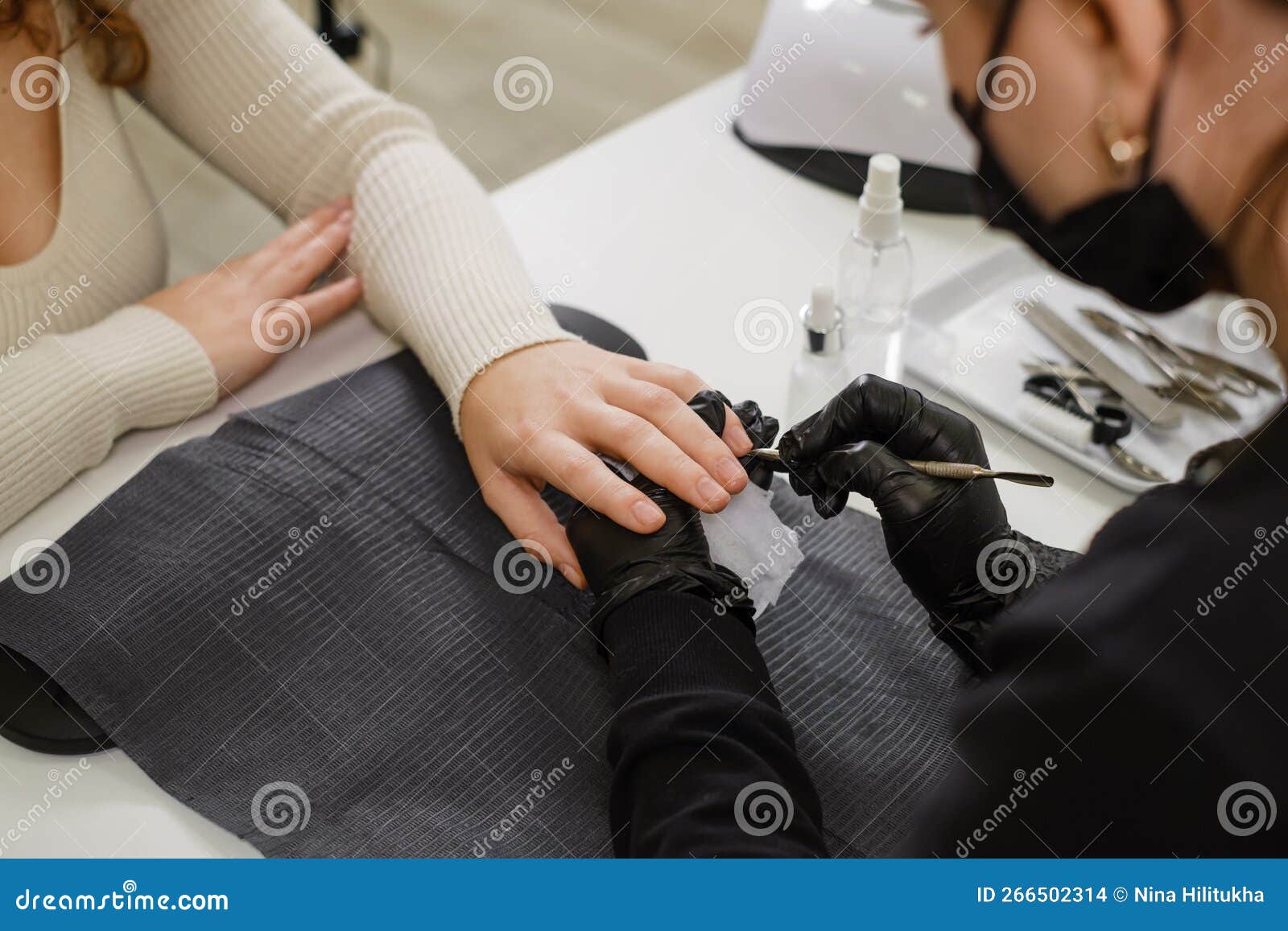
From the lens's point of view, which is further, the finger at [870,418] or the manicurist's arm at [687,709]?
the finger at [870,418]

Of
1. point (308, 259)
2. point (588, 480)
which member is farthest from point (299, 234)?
point (588, 480)

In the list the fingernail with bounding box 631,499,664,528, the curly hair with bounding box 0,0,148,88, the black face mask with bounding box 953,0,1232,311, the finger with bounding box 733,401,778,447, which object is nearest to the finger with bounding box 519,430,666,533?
the fingernail with bounding box 631,499,664,528

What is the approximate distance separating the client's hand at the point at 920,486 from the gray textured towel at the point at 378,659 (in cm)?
6

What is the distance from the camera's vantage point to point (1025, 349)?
3.38 feet

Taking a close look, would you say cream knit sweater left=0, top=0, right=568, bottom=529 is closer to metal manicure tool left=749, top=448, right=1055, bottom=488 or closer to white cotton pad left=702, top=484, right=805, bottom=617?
white cotton pad left=702, top=484, right=805, bottom=617

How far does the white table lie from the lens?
2.52ft

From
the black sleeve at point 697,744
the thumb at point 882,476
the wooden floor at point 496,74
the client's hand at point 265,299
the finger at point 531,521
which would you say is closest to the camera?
the black sleeve at point 697,744

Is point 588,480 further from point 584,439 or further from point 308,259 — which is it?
point 308,259

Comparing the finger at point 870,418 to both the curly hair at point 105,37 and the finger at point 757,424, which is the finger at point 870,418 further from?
the curly hair at point 105,37

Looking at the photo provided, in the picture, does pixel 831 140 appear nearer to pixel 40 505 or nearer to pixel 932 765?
pixel 932 765

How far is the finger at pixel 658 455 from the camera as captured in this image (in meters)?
0.81

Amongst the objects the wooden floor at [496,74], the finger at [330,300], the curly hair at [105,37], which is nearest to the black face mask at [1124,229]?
the finger at [330,300]

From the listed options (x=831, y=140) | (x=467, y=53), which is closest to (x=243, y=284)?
(x=831, y=140)

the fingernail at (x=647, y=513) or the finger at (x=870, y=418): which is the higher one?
the finger at (x=870, y=418)
